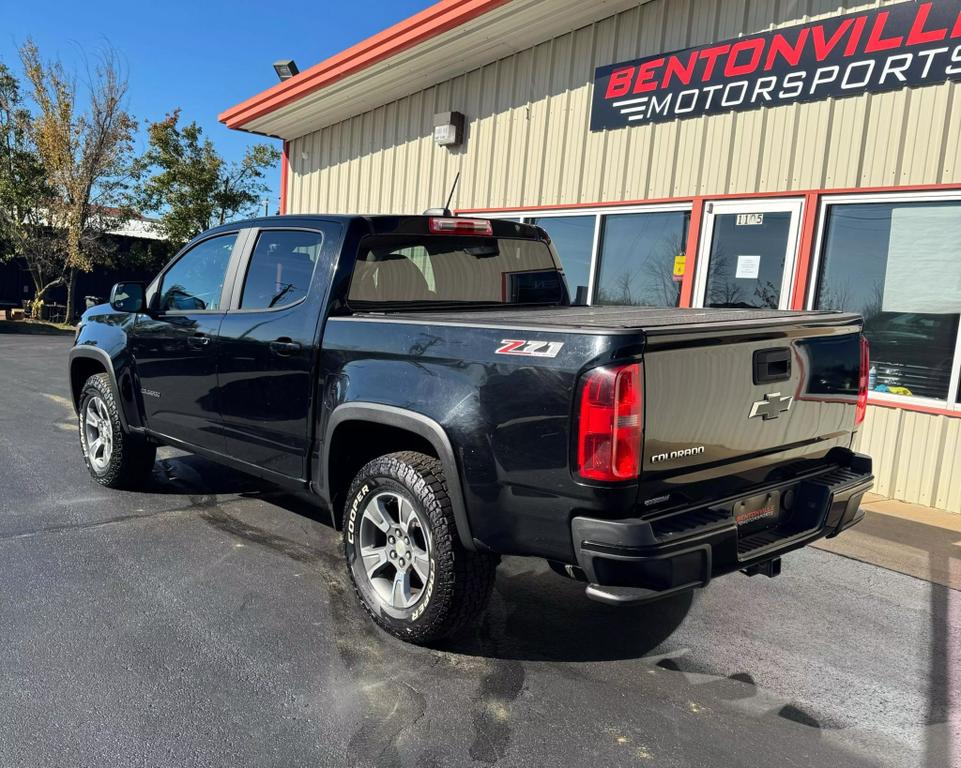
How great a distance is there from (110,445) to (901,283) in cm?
612

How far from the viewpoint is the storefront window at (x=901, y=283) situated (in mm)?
5699

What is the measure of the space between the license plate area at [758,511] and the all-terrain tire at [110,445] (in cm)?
404

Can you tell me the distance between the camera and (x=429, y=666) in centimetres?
310

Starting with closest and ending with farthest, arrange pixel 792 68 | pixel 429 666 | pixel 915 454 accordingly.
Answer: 1. pixel 429 666
2. pixel 915 454
3. pixel 792 68

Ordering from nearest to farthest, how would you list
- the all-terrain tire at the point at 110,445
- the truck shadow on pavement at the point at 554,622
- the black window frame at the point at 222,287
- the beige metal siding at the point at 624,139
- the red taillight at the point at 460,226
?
the truck shadow on pavement at the point at 554,622, the red taillight at the point at 460,226, the black window frame at the point at 222,287, the all-terrain tire at the point at 110,445, the beige metal siding at the point at 624,139

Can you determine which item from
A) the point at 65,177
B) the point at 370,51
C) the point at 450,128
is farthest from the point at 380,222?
the point at 65,177

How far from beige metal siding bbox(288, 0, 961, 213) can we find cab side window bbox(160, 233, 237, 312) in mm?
4540

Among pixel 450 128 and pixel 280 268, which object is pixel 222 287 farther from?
pixel 450 128

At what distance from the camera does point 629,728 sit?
272cm

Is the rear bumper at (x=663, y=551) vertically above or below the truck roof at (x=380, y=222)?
below

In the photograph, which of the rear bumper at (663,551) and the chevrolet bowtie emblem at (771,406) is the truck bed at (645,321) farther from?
the rear bumper at (663,551)

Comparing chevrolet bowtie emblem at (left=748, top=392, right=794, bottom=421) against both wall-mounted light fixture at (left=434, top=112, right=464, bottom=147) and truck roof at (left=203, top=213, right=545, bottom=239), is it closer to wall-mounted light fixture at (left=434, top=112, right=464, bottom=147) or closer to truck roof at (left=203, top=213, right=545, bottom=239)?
truck roof at (left=203, top=213, right=545, bottom=239)

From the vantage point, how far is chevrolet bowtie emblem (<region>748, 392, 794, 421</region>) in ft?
9.59

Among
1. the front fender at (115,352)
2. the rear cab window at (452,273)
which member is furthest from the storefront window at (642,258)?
the front fender at (115,352)
